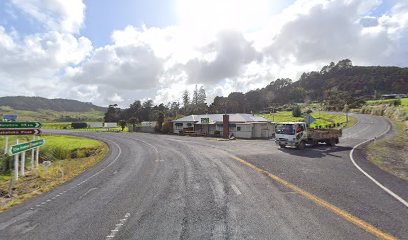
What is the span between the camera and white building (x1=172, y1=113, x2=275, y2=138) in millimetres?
53844

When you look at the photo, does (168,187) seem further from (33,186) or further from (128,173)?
(33,186)

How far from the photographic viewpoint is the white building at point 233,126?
53.8 metres

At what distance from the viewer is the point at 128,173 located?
17828mm

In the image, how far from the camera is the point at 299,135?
27.8 m

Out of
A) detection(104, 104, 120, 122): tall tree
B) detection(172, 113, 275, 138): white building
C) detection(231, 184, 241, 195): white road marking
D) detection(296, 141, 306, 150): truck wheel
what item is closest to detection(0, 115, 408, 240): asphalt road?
detection(231, 184, 241, 195): white road marking

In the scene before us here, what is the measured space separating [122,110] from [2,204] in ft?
510

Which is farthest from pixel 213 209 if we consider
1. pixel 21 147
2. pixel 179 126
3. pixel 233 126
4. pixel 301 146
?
pixel 179 126

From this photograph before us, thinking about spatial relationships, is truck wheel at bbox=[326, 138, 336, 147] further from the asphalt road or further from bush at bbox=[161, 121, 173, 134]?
bush at bbox=[161, 121, 173, 134]

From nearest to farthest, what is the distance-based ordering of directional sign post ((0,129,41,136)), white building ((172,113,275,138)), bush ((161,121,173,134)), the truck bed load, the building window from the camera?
directional sign post ((0,129,41,136))
the truck bed load
white building ((172,113,275,138))
the building window
bush ((161,121,173,134))

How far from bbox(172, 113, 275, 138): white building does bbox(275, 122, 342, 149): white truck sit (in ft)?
76.8

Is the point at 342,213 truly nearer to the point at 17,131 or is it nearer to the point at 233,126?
the point at 17,131

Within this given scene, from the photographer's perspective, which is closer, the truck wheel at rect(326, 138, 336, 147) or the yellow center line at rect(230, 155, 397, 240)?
the yellow center line at rect(230, 155, 397, 240)

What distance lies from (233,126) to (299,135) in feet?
94.3

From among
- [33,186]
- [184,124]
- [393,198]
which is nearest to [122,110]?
[184,124]
